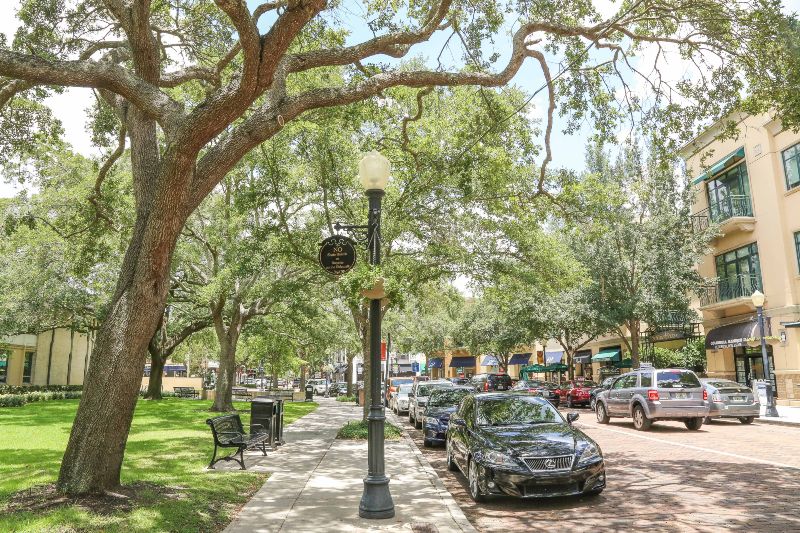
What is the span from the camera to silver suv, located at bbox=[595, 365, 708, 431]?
1659 centimetres

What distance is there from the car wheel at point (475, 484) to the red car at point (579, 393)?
21259 mm

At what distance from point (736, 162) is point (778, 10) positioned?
20890 mm

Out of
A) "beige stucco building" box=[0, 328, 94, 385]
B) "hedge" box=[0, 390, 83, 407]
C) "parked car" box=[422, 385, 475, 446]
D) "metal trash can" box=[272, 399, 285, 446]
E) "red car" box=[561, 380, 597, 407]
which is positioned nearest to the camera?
"metal trash can" box=[272, 399, 285, 446]

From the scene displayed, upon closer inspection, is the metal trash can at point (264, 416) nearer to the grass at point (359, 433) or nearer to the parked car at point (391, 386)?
the grass at point (359, 433)

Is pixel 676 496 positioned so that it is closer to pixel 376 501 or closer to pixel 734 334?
pixel 376 501

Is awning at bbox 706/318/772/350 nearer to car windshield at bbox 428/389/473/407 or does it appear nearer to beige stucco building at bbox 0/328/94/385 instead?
car windshield at bbox 428/389/473/407

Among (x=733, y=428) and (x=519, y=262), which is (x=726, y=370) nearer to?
(x=733, y=428)

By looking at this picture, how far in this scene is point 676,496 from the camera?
819 cm

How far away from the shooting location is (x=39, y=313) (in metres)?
27.9

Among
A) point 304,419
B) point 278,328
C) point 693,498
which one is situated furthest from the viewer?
point 278,328

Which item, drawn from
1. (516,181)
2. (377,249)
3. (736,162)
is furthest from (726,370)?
(377,249)

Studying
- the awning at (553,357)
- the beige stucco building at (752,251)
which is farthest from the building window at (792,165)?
the awning at (553,357)

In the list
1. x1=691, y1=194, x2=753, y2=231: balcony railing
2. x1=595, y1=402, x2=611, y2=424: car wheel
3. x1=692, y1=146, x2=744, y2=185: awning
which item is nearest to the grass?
x1=595, y1=402, x2=611, y2=424: car wheel

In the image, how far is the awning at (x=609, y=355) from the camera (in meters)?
39.8
